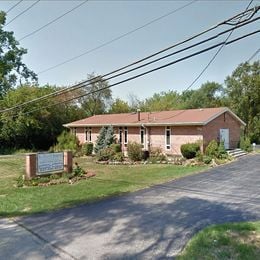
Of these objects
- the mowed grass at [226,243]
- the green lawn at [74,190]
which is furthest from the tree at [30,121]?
the mowed grass at [226,243]

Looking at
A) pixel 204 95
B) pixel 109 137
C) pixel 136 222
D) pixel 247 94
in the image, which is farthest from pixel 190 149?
pixel 204 95

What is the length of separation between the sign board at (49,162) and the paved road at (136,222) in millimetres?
5777

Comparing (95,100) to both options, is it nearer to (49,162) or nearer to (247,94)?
(247,94)

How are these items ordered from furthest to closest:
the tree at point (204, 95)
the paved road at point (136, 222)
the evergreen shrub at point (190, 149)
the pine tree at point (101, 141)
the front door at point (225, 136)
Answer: the tree at point (204, 95)
the pine tree at point (101, 141)
the front door at point (225, 136)
the evergreen shrub at point (190, 149)
the paved road at point (136, 222)

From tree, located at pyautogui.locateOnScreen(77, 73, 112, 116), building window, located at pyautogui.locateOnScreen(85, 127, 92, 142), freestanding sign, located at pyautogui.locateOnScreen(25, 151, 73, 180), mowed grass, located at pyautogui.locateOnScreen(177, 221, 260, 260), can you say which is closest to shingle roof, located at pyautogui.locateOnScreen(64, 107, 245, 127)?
building window, located at pyautogui.locateOnScreen(85, 127, 92, 142)

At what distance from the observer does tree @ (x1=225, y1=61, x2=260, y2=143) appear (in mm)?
35844

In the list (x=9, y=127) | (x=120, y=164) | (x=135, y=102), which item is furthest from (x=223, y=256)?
(x=135, y=102)

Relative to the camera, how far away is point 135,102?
62.3 metres

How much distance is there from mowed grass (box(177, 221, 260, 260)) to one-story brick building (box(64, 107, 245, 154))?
15.0 m

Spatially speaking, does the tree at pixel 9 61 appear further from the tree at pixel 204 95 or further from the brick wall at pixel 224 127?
the tree at pixel 204 95

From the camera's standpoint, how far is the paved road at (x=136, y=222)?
6.75 metres

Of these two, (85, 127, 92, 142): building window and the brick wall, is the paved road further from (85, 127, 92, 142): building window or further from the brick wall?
(85, 127, 92, 142): building window

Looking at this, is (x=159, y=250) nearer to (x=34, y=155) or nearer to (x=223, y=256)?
(x=223, y=256)

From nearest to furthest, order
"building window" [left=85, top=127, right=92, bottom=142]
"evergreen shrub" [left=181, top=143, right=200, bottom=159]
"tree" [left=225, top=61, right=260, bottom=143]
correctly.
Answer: "evergreen shrub" [left=181, top=143, right=200, bottom=159] → "building window" [left=85, top=127, right=92, bottom=142] → "tree" [left=225, top=61, right=260, bottom=143]
